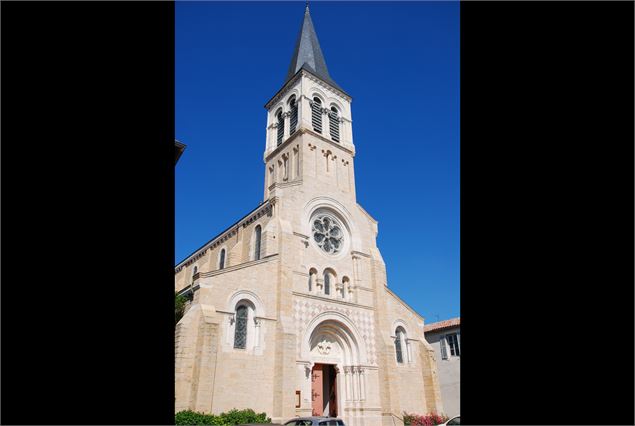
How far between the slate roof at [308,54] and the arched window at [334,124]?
2.55 m

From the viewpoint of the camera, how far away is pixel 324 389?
75.0 feet

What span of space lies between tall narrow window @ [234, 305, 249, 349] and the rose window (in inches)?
264

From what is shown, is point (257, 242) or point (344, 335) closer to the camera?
point (344, 335)

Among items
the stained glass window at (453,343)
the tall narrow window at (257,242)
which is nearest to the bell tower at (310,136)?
the tall narrow window at (257,242)

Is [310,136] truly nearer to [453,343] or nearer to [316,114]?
[316,114]

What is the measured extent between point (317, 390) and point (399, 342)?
21.4 ft

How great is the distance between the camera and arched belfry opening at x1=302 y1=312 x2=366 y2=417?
71.8 ft

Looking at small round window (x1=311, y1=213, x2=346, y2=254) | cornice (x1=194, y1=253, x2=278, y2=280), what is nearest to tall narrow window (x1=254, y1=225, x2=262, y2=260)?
cornice (x1=194, y1=253, x2=278, y2=280)

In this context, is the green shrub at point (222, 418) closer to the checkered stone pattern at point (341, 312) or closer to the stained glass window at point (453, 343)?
the checkered stone pattern at point (341, 312)

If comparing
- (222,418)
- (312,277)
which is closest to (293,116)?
(312,277)
